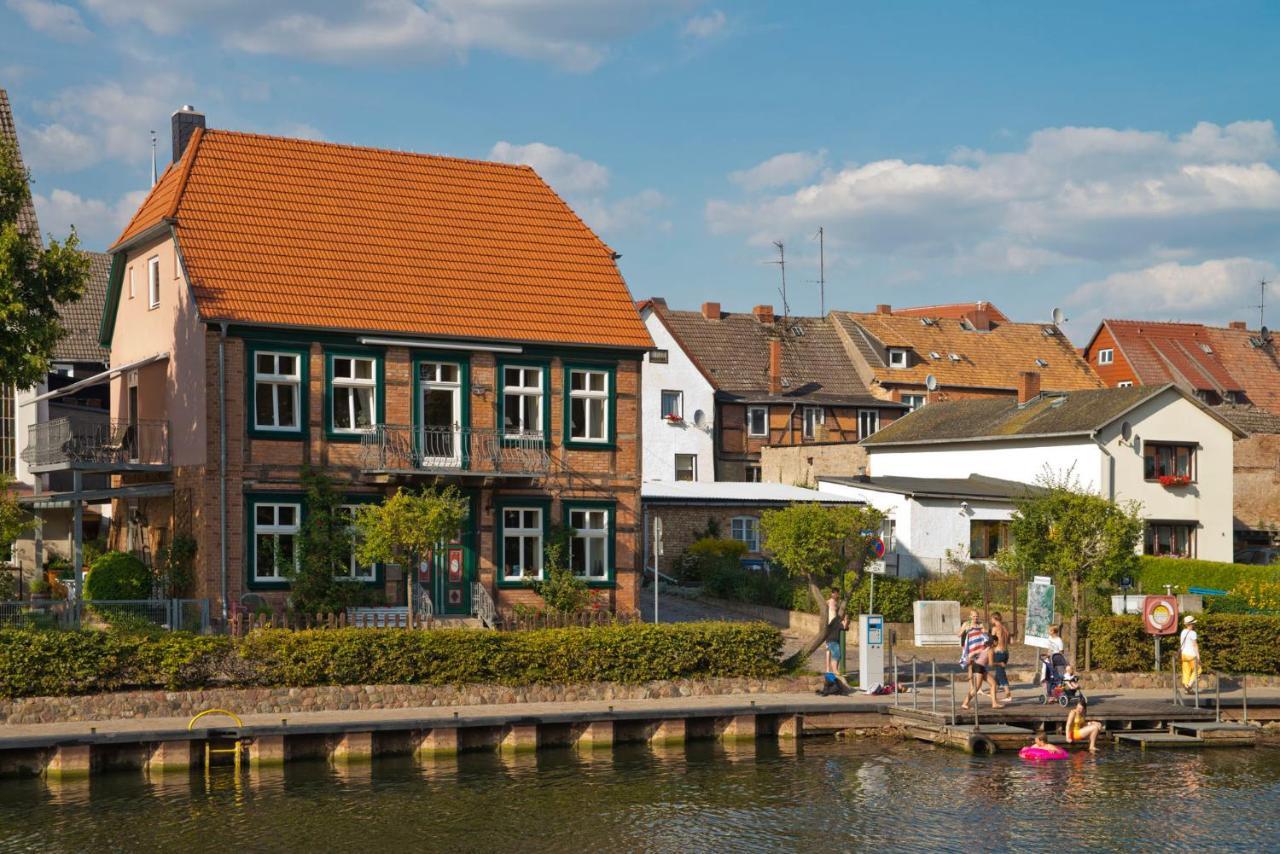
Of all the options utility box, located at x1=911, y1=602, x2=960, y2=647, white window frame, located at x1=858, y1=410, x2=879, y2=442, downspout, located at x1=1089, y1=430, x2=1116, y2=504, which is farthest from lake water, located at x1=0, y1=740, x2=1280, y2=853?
white window frame, located at x1=858, y1=410, x2=879, y2=442

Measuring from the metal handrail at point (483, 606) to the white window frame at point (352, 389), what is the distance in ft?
14.4

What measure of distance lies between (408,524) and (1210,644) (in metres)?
17.6

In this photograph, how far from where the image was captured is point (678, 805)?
23125 mm

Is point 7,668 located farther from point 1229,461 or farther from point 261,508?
point 1229,461

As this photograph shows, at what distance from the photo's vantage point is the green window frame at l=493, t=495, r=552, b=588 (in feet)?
120

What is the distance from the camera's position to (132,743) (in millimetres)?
24938

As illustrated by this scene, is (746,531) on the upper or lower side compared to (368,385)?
lower

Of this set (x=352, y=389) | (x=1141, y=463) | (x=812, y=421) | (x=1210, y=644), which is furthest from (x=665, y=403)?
(x=1210, y=644)

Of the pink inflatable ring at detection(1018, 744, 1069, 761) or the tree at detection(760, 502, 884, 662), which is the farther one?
the tree at detection(760, 502, 884, 662)

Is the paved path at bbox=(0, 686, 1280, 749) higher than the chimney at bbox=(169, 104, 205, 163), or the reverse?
the chimney at bbox=(169, 104, 205, 163)

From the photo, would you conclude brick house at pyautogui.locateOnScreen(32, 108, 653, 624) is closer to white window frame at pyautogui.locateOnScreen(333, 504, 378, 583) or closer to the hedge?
white window frame at pyautogui.locateOnScreen(333, 504, 378, 583)

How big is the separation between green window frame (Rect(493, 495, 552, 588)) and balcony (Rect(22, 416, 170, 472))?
763 cm

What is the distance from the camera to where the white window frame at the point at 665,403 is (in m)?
63.1

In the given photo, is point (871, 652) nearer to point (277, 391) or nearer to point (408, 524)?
point (408, 524)
